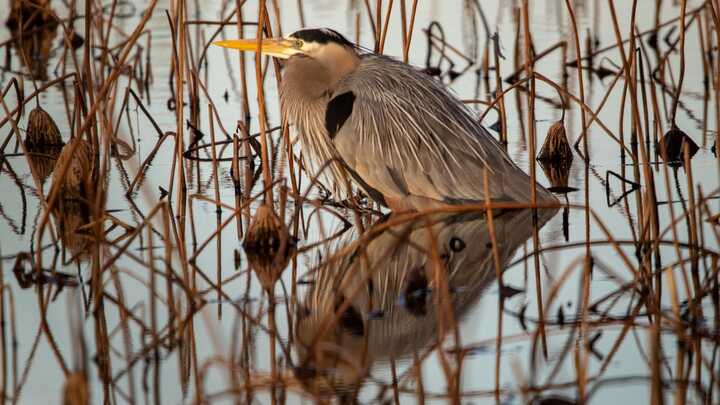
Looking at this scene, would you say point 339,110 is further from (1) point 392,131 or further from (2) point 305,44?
(2) point 305,44

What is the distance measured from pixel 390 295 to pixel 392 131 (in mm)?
1394

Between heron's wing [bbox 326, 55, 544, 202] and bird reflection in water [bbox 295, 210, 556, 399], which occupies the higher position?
heron's wing [bbox 326, 55, 544, 202]

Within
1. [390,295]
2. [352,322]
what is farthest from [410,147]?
[352,322]

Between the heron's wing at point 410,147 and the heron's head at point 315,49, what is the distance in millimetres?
115

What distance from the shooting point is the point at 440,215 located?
521 cm

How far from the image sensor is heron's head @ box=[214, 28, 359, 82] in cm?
534

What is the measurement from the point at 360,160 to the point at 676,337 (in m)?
2.15

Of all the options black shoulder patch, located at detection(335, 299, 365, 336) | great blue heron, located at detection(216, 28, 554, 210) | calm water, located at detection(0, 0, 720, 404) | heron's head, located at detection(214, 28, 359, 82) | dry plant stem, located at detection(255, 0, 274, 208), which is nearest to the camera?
calm water, located at detection(0, 0, 720, 404)

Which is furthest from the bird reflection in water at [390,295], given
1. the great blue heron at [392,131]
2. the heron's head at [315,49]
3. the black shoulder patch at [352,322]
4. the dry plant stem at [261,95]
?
the heron's head at [315,49]

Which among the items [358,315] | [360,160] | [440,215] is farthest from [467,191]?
[358,315]

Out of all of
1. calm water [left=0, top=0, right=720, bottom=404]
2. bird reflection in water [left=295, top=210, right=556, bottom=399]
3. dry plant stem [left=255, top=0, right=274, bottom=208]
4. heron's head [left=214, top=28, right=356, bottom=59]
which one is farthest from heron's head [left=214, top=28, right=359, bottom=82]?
bird reflection in water [left=295, top=210, right=556, bottom=399]

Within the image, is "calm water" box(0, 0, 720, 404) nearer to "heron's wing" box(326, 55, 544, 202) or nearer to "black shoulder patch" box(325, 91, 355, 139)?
"heron's wing" box(326, 55, 544, 202)

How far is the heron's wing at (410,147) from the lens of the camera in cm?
523

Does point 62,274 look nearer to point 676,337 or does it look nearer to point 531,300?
point 531,300
